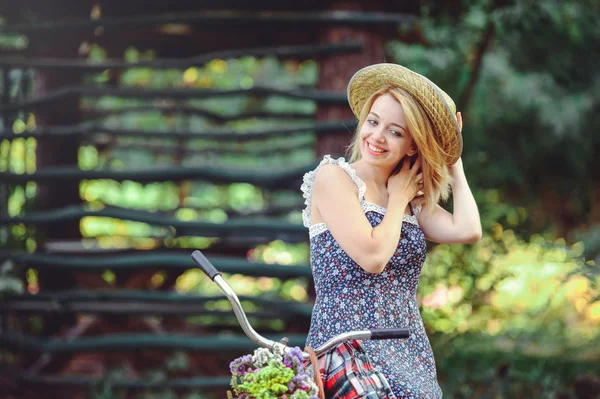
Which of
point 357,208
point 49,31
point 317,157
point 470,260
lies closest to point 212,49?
point 49,31

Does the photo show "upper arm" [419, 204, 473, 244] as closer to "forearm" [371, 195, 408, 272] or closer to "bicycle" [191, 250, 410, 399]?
"forearm" [371, 195, 408, 272]

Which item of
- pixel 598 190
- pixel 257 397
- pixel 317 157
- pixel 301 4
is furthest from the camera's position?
pixel 598 190

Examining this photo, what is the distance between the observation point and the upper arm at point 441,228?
2732mm

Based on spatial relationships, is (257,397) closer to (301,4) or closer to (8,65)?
(301,4)

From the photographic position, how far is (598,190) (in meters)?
9.23

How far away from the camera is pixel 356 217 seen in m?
2.50

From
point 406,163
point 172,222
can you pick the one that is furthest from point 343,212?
point 172,222

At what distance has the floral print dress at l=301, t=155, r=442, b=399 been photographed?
254 cm

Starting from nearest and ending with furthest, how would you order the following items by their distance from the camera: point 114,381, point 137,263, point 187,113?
1. point 114,381
2. point 137,263
3. point 187,113

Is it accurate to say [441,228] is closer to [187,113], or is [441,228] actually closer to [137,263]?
[137,263]

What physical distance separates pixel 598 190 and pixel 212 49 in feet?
14.9

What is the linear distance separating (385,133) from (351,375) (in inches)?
29.4

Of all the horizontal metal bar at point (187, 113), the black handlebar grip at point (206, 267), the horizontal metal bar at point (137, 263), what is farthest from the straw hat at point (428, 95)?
the horizontal metal bar at point (187, 113)

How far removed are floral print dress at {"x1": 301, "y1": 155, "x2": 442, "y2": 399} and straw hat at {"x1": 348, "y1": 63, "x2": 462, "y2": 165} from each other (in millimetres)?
280
